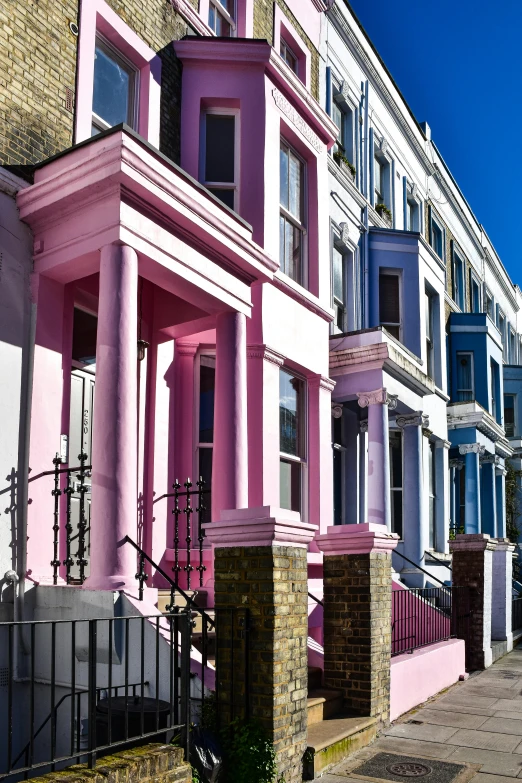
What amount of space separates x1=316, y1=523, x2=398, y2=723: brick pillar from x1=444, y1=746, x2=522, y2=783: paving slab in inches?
35.8

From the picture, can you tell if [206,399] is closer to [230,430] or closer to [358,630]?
[230,430]

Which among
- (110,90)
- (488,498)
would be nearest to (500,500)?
(488,498)

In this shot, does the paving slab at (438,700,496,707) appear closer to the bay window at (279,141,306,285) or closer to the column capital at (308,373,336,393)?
the column capital at (308,373,336,393)

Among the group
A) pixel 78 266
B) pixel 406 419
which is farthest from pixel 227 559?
pixel 406 419

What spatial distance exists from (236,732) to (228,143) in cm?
749

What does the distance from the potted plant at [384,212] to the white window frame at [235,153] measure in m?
7.24

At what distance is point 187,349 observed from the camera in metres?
9.95

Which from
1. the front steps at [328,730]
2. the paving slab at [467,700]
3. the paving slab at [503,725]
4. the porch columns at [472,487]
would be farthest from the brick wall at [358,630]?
the porch columns at [472,487]

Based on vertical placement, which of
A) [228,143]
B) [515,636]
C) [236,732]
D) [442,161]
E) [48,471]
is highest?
[442,161]

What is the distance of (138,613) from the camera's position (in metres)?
6.21

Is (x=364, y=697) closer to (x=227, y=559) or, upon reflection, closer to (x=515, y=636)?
(x=227, y=559)

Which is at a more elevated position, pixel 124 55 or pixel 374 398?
pixel 124 55

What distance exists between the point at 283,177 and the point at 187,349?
10.4 feet

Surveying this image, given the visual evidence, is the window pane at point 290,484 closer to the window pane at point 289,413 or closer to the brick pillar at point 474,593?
the window pane at point 289,413
